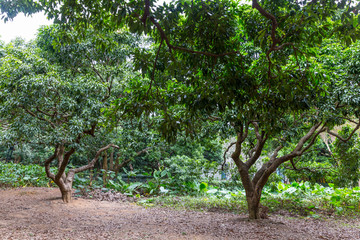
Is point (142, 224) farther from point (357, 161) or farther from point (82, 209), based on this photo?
point (357, 161)

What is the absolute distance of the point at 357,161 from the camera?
797 centimetres

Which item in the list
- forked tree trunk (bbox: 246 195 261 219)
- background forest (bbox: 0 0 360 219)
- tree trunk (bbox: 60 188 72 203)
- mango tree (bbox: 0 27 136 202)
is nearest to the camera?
background forest (bbox: 0 0 360 219)

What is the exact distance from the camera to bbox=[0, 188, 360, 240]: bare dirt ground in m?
4.45

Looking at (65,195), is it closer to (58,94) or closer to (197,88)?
(58,94)

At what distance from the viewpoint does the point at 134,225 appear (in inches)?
208

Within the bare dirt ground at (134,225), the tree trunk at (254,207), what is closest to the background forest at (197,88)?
the tree trunk at (254,207)

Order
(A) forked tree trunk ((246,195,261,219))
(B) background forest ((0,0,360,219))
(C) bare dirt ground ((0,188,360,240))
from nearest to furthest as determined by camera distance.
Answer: (B) background forest ((0,0,360,219)), (C) bare dirt ground ((0,188,360,240)), (A) forked tree trunk ((246,195,261,219))

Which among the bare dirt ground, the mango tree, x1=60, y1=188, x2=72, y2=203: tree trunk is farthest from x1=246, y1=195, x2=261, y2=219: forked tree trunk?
x1=60, y1=188, x2=72, y2=203: tree trunk

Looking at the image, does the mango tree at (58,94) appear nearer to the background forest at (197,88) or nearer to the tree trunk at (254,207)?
the background forest at (197,88)

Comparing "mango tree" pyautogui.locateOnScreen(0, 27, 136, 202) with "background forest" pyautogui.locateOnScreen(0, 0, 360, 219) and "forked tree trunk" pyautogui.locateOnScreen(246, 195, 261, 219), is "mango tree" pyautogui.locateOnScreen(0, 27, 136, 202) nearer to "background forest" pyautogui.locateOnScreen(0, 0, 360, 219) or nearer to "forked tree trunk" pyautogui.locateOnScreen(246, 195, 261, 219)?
"background forest" pyautogui.locateOnScreen(0, 0, 360, 219)

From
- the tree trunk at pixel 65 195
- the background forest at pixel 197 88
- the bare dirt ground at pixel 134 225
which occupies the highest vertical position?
the background forest at pixel 197 88

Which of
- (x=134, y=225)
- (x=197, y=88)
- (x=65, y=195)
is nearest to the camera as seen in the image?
(x=197, y=88)

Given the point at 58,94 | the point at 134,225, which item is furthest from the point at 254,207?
the point at 58,94

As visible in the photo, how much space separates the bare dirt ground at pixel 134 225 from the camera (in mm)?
4449
